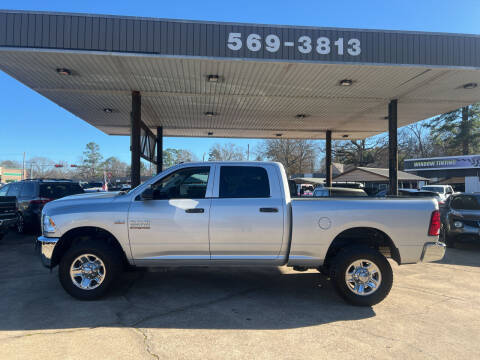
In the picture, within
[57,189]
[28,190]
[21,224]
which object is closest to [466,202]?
[57,189]

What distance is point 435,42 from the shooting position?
8.55m

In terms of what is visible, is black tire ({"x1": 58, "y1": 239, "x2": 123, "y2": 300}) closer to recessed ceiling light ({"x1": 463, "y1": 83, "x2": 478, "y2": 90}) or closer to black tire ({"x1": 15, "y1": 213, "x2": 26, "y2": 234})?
black tire ({"x1": 15, "y1": 213, "x2": 26, "y2": 234})

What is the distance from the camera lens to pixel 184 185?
490 centimetres

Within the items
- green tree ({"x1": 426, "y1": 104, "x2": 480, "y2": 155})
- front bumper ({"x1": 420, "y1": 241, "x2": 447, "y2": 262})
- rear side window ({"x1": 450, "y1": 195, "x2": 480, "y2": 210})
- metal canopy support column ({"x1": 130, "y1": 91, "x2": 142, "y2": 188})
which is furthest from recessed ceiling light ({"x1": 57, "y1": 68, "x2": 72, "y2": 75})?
green tree ({"x1": 426, "y1": 104, "x2": 480, "y2": 155})

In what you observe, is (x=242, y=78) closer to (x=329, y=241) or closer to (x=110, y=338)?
(x=329, y=241)

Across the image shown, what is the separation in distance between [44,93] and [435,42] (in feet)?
40.4

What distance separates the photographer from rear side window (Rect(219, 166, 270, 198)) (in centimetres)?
475

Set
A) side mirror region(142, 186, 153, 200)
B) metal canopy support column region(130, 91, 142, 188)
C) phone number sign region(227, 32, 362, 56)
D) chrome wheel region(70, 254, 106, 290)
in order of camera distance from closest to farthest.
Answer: side mirror region(142, 186, 153, 200) → chrome wheel region(70, 254, 106, 290) → phone number sign region(227, 32, 362, 56) → metal canopy support column region(130, 91, 142, 188)

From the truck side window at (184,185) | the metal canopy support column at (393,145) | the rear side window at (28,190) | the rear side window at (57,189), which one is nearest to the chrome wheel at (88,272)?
the truck side window at (184,185)

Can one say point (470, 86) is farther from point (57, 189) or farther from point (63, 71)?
point (57, 189)

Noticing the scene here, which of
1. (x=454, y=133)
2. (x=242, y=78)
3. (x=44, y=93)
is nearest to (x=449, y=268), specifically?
(x=242, y=78)

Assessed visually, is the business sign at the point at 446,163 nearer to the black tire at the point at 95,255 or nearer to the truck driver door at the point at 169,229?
the truck driver door at the point at 169,229

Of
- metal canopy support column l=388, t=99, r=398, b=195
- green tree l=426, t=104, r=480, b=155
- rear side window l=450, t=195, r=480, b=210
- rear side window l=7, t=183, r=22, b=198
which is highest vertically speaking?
green tree l=426, t=104, r=480, b=155

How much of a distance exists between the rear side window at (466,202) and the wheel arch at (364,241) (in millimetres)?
5662
